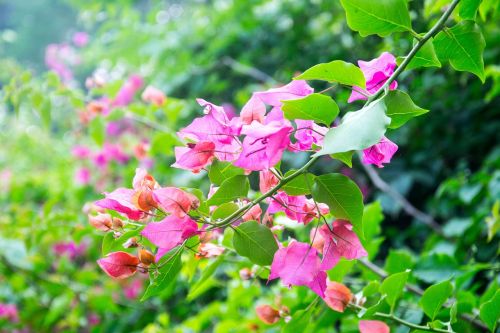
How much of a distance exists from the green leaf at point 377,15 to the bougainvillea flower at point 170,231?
23 centimetres

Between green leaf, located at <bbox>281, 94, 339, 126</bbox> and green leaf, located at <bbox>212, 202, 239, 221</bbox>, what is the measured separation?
0.10 meters

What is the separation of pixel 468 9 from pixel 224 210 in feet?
1.00

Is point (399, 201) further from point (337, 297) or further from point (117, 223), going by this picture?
point (117, 223)

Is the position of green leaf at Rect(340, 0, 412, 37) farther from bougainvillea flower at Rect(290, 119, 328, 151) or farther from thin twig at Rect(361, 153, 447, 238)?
thin twig at Rect(361, 153, 447, 238)

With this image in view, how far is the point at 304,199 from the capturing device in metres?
0.49

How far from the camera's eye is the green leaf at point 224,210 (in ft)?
1.47

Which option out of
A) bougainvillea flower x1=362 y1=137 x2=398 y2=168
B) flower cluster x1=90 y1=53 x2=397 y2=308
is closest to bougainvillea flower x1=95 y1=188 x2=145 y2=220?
flower cluster x1=90 y1=53 x2=397 y2=308

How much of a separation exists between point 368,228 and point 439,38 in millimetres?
407

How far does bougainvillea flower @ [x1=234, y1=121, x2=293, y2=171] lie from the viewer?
1.24ft

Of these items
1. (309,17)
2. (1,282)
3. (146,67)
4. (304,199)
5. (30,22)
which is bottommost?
(30,22)

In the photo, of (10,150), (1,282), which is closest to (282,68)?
(1,282)

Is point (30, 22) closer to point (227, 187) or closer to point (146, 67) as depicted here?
point (146, 67)

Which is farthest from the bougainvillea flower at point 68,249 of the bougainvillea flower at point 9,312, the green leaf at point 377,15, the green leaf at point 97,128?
the green leaf at point 377,15

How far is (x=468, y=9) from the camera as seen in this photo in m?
0.48
